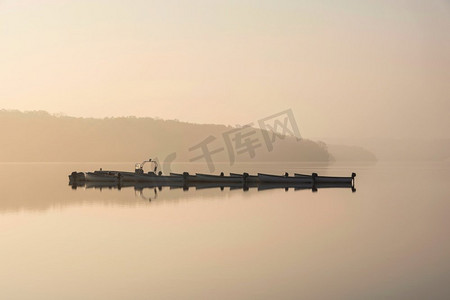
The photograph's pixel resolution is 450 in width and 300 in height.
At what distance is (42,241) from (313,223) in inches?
781

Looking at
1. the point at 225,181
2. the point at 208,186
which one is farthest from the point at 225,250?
the point at 225,181

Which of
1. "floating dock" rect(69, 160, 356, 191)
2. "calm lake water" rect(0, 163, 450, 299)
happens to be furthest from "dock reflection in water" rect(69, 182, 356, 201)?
"calm lake water" rect(0, 163, 450, 299)

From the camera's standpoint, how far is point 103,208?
5322 cm

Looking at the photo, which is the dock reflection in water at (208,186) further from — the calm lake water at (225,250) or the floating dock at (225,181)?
the calm lake water at (225,250)

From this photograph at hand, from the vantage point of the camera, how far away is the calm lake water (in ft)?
75.4

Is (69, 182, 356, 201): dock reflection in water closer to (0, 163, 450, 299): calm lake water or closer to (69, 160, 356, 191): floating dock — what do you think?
(69, 160, 356, 191): floating dock

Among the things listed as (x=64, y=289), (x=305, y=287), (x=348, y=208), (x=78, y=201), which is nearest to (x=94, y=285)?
(x=64, y=289)

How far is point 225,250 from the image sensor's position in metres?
Answer: 31.2

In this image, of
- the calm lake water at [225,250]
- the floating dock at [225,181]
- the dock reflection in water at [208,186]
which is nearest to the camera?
the calm lake water at [225,250]

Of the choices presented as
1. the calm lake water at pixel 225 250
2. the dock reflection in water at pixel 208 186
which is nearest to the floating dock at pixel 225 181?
the dock reflection in water at pixel 208 186

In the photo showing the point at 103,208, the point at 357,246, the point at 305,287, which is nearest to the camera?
the point at 305,287

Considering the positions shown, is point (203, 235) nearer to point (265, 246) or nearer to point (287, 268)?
point (265, 246)

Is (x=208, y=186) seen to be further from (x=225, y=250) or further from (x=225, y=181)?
(x=225, y=250)

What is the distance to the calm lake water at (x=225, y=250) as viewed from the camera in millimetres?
22984
